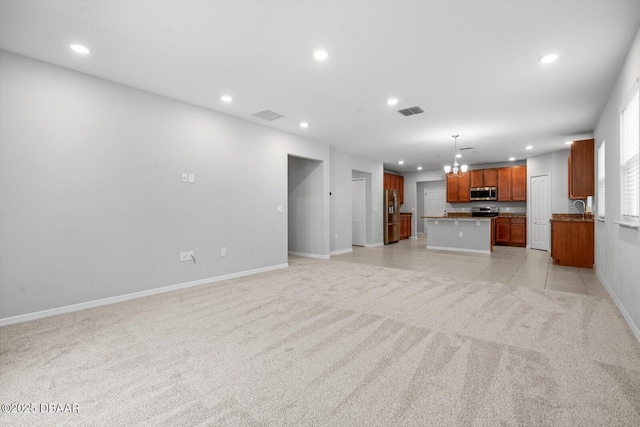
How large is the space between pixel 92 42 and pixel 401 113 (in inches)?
161

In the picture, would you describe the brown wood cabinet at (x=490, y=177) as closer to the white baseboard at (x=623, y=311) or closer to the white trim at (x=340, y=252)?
the white trim at (x=340, y=252)

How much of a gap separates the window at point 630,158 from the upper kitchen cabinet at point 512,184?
6.55 meters

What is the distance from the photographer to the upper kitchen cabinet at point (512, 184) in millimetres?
9156

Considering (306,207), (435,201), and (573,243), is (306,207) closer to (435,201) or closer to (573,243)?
(573,243)

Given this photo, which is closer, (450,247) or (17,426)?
(17,426)

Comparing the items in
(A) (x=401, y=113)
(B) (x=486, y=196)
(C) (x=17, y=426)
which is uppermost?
(A) (x=401, y=113)

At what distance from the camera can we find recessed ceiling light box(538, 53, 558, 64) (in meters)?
3.04

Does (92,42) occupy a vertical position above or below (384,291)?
above

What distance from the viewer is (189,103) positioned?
441 cm

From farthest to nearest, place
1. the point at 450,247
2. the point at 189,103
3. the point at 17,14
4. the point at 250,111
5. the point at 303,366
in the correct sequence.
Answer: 1. the point at 450,247
2. the point at 250,111
3. the point at 189,103
4. the point at 17,14
5. the point at 303,366

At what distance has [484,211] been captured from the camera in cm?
1001

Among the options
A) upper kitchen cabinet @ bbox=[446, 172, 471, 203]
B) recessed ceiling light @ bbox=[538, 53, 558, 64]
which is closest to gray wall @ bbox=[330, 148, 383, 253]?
upper kitchen cabinet @ bbox=[446, 172, 471, 203]

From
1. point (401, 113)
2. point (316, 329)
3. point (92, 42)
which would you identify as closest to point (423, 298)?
point (316, 329)

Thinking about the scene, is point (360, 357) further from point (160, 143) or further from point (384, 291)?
point (160, 143)
